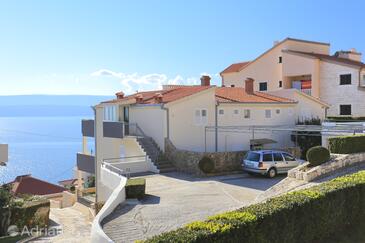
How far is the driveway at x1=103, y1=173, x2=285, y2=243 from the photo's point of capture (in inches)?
571

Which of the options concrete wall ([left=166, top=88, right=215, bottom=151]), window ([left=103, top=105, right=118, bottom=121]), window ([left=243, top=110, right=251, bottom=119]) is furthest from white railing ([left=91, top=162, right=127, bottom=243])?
window ([left=243, top=110, right=251, bottom=119])

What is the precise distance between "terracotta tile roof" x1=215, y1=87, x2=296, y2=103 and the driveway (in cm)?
804

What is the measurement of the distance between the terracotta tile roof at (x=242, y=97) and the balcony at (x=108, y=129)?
780 cm

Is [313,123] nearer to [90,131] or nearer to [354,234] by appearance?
[90,131]

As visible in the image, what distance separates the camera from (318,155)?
20016mm

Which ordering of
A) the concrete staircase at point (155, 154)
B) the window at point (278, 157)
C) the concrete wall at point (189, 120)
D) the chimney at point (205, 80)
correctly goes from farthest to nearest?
the chimney at point (205, 80), the concrete wall at point (189, 120), the concrete staircase at point (155, 154), the window at point (278, 157)

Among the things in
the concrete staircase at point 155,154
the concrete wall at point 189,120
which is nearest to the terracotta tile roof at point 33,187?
the concrete staircase at point 155,154

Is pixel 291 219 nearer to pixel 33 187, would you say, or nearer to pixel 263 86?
pixel 263 86

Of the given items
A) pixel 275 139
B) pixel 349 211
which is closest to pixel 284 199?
pixel 349 211

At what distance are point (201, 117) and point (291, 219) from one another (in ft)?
62.0

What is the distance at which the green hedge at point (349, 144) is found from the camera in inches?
816

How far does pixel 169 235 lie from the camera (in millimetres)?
9023

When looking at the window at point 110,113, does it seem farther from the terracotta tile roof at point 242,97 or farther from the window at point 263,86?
the window at point 263,86

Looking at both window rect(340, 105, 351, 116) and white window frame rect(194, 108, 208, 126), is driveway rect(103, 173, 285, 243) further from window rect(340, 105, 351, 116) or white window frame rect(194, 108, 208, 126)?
window rect(340, 105, 351, 116)
